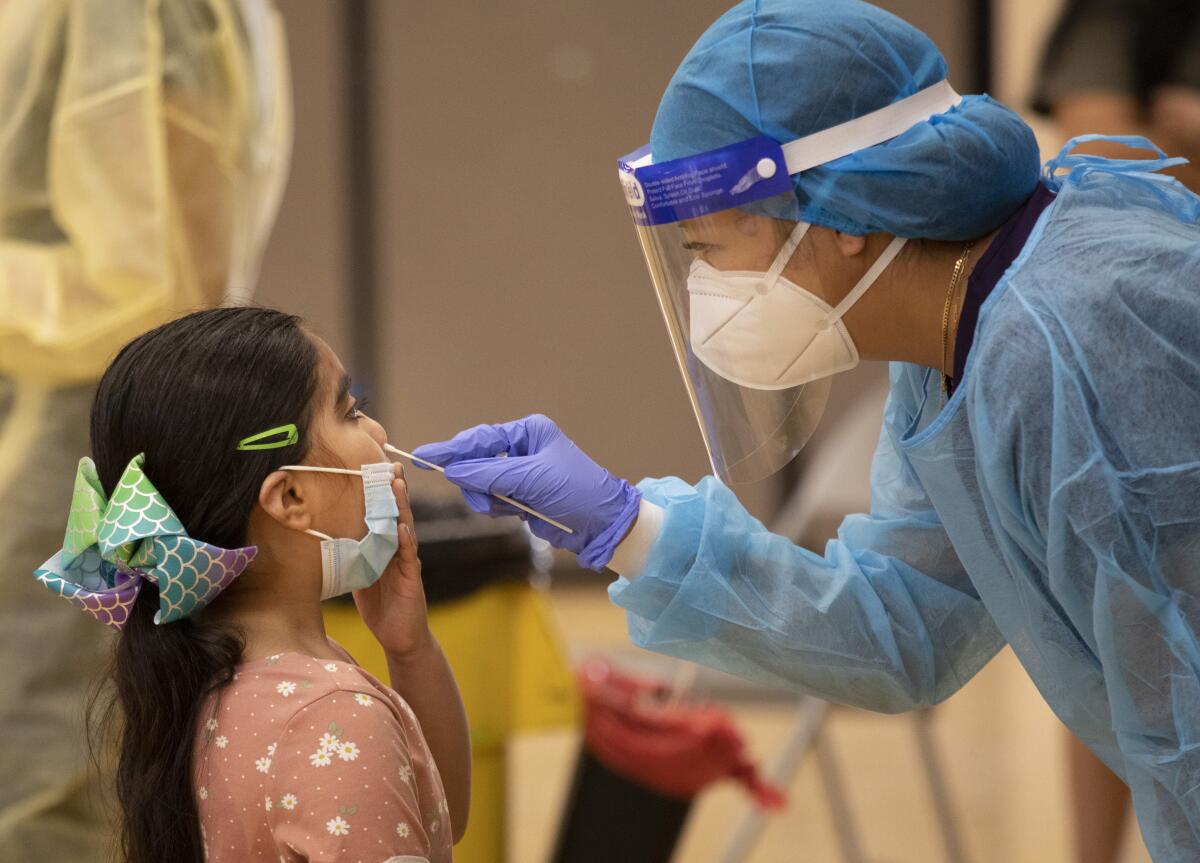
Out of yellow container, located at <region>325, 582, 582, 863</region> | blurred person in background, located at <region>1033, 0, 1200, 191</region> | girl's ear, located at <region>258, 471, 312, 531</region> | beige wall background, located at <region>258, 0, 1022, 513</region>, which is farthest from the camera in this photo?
beige wall background, located at <region>258, 0, 1022, 513</region>

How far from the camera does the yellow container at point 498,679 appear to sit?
2.31 m

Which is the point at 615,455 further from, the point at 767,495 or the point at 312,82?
the point at 312,82

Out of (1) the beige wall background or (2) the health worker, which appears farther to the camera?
(1) the beige wall background

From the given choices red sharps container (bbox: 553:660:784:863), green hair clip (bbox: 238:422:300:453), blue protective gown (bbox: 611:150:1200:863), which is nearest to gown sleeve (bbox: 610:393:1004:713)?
blue protective gown (bbox: 611:150:1200:863)

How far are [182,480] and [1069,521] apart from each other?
76 centimetres

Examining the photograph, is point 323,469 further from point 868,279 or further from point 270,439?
point 868,279

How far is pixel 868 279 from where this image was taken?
1.50 meters

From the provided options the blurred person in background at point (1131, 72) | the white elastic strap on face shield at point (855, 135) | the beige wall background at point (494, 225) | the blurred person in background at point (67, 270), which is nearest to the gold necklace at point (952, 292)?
the white elastic strap on face shield at point (855, 135)

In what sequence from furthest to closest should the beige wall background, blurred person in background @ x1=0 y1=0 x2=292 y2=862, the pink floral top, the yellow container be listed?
1. the beige wall background
2. the yellow container
3. blurred person in background @ x1=0 y1=0 x2=292 y2=862
4. the pink floral top

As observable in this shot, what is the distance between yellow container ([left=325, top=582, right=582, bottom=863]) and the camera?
2311 mm

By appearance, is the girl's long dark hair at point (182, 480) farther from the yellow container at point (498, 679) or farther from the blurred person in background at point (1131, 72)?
the blurred person in background at point (1131, 72)

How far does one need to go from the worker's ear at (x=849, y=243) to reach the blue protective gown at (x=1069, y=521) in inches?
6.5

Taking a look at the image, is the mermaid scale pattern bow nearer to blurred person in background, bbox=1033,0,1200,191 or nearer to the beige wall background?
blurred person in background, bbox=1033,0,1200,191

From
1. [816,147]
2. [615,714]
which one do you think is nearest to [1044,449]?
[816,147]
